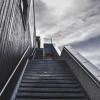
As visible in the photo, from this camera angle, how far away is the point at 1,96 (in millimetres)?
4137

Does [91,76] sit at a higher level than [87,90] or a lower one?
higher

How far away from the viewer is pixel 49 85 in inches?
239

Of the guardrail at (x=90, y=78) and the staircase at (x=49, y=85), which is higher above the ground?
the guardrail at (x=90, y=78)

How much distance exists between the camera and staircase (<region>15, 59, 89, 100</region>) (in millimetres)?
5383

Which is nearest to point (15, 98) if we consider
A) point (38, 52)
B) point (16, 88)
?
point (16, 88)

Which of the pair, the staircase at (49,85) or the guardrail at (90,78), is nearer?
the guardrail at (90,78)

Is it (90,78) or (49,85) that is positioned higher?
(90,78)

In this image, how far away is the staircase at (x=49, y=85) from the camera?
5.38m

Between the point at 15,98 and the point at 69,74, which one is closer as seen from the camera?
the point at 15,98

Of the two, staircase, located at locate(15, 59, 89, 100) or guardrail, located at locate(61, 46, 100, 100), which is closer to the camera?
guardrail, located at locate(61, 46, 100, 100)

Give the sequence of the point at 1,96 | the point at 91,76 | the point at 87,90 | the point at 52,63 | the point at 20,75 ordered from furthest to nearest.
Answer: the point at 52,63 → the point at 20,75 → the point at 87,90 → the point at 91,76 → the point at 1,96

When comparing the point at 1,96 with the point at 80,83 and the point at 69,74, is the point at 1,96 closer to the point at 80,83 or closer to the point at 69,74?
the point at 80,83

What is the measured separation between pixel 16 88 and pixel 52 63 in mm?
3382

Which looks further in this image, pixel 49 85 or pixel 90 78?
pixel 49 85
